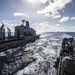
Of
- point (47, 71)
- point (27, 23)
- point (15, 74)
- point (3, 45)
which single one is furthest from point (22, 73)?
point (27, 23)

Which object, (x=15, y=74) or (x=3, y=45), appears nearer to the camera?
(x=15, y=74)

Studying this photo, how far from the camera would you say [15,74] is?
1747 centimetres

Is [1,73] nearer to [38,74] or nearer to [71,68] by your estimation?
[38,74]

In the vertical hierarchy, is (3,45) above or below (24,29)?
below

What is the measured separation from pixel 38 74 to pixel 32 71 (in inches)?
63.8

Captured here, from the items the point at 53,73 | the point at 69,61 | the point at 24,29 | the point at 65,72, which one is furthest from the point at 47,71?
the point at 24,29

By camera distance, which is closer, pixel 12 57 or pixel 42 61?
pixel 42 61

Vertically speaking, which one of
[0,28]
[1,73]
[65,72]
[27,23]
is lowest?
[1,73]

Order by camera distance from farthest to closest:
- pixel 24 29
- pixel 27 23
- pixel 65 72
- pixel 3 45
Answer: pixel 27 23, pixel 24 29, pixel 3 45, pixel 65 72

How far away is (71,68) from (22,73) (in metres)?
10.1

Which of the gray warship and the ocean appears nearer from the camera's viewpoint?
the ocean

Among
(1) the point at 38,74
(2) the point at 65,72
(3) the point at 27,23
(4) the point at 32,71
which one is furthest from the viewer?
(3) the point at 27,23

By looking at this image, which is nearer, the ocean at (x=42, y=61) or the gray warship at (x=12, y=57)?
the ocean at (x=42, y=61)

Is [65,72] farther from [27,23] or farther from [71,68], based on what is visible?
[27,23]
